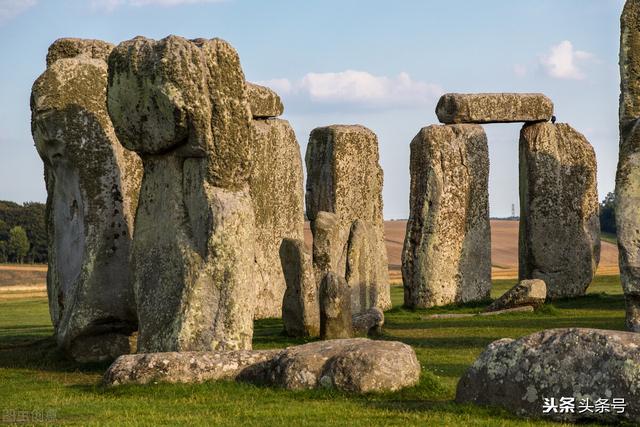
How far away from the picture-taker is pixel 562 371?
11617mm

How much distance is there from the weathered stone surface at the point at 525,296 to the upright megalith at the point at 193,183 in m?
10.0

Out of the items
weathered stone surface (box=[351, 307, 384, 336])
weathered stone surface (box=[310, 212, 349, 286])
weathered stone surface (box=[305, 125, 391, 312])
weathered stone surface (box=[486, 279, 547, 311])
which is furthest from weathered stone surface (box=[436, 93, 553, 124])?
weathered stone surface (box=[351, 307, 384, 336])

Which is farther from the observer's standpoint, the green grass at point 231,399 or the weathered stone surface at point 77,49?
the weathered stone surface at point 77,49

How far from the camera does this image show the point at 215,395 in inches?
535

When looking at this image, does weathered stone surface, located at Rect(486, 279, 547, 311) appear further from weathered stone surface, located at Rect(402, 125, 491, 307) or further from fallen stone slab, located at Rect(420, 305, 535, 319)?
weathered stone surface, located at Rect(402, 125, 491, 307)

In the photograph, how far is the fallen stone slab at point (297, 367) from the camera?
13.3 meters

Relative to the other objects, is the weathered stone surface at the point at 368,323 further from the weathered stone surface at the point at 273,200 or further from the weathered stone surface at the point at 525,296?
the weathered stone surface at the point at 273,200

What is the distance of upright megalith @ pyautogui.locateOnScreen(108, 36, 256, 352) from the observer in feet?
53.5

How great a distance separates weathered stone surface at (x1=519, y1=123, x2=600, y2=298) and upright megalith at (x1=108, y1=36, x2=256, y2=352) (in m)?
15.8

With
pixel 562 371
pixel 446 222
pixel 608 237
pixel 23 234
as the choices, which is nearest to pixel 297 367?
pixel 562 371

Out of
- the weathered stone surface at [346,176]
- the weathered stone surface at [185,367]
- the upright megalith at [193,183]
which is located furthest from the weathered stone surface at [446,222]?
the weathered stone surface at [185,367]

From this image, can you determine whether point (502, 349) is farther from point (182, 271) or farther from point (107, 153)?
point (107, 153)

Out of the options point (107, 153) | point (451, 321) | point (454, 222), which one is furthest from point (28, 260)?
point (107, 153)

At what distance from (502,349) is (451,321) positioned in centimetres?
1279
